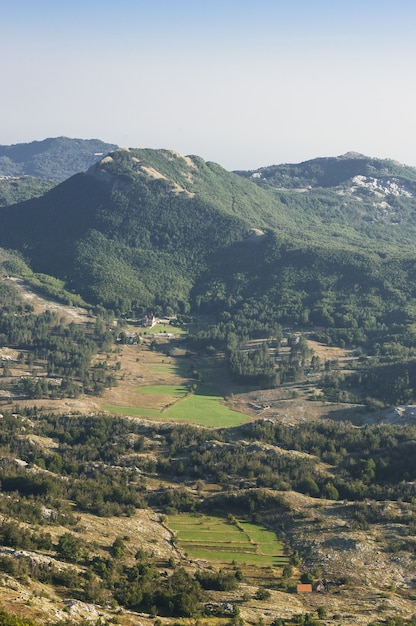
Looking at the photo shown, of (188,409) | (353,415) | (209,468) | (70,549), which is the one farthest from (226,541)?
(188,409)

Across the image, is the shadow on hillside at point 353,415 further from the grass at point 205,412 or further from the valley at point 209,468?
the grass at point 205,412

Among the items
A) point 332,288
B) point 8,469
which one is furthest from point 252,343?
point 8,469

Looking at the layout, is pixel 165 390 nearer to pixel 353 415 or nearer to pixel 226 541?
pixel 353 415

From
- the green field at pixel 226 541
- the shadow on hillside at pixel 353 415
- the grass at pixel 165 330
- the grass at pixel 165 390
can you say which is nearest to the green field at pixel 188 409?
the grass at pixel 165 390

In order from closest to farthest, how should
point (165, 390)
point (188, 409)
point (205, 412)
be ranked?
point (205, 412)
point (188, 409)
point (165, 390)

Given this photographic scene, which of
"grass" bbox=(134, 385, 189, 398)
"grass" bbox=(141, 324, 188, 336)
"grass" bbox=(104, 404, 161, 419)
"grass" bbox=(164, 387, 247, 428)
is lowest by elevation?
"grass" bbox=(104, 404, 161, 419)

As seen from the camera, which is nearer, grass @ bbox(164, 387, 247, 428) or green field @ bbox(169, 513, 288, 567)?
green field @ bbox(169, 513, 288, 567)

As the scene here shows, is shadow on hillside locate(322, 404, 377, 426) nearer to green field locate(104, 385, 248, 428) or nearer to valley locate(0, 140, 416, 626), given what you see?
valley locate(0, 140, 416, 626)

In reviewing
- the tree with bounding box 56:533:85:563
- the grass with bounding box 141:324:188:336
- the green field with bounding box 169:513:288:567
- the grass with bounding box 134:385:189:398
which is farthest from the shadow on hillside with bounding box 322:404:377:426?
the grass with bounding box 141:324:188:336

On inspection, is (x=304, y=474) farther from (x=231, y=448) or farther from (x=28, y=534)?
(x=28, y=534)
